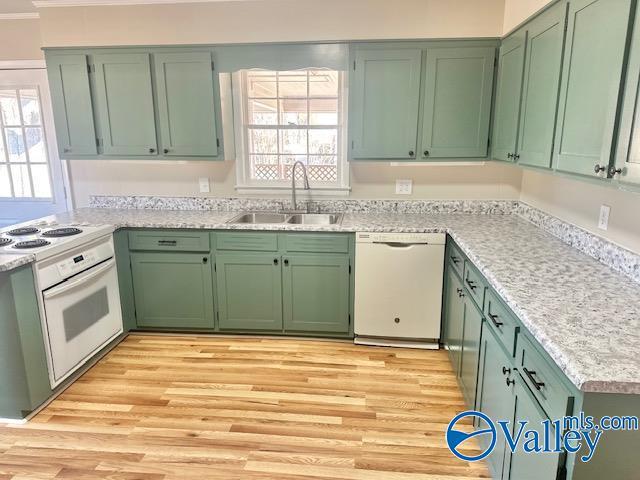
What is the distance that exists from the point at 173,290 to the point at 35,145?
6.24ft

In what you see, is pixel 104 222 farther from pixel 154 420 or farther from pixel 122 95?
pixel 154 420

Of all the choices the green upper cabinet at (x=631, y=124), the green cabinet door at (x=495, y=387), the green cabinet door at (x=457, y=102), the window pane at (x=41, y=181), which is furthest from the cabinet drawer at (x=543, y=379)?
the window pane at (x=41, y=181)

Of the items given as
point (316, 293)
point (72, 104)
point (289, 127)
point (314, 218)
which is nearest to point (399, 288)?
point (316, 293)

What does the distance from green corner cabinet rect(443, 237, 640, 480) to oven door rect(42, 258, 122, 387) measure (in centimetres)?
239

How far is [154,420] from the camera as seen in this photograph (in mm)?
2369

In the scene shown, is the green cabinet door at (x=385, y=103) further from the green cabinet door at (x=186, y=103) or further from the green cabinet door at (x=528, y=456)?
the green cabinet door at (x=528, y=456)

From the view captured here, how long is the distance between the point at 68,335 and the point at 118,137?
1.58 meters

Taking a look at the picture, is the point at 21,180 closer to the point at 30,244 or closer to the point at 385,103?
the point at 30,244

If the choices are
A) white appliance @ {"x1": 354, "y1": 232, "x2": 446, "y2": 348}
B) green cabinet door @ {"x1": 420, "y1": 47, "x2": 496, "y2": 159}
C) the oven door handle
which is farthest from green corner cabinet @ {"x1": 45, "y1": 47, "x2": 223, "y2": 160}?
green cabinet door @ {"x1": 420, "y1": 47, "x2": 496, "y2": 159}

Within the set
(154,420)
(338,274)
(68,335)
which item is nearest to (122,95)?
(68,335)

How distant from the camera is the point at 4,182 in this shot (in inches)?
151

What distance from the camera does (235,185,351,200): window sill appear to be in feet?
11.6

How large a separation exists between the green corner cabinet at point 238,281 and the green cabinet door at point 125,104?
0.72 metres

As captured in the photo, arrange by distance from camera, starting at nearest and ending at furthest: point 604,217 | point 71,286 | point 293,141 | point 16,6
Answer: point 604,217 < point 71,286 < point 16,6 < point 293,141
